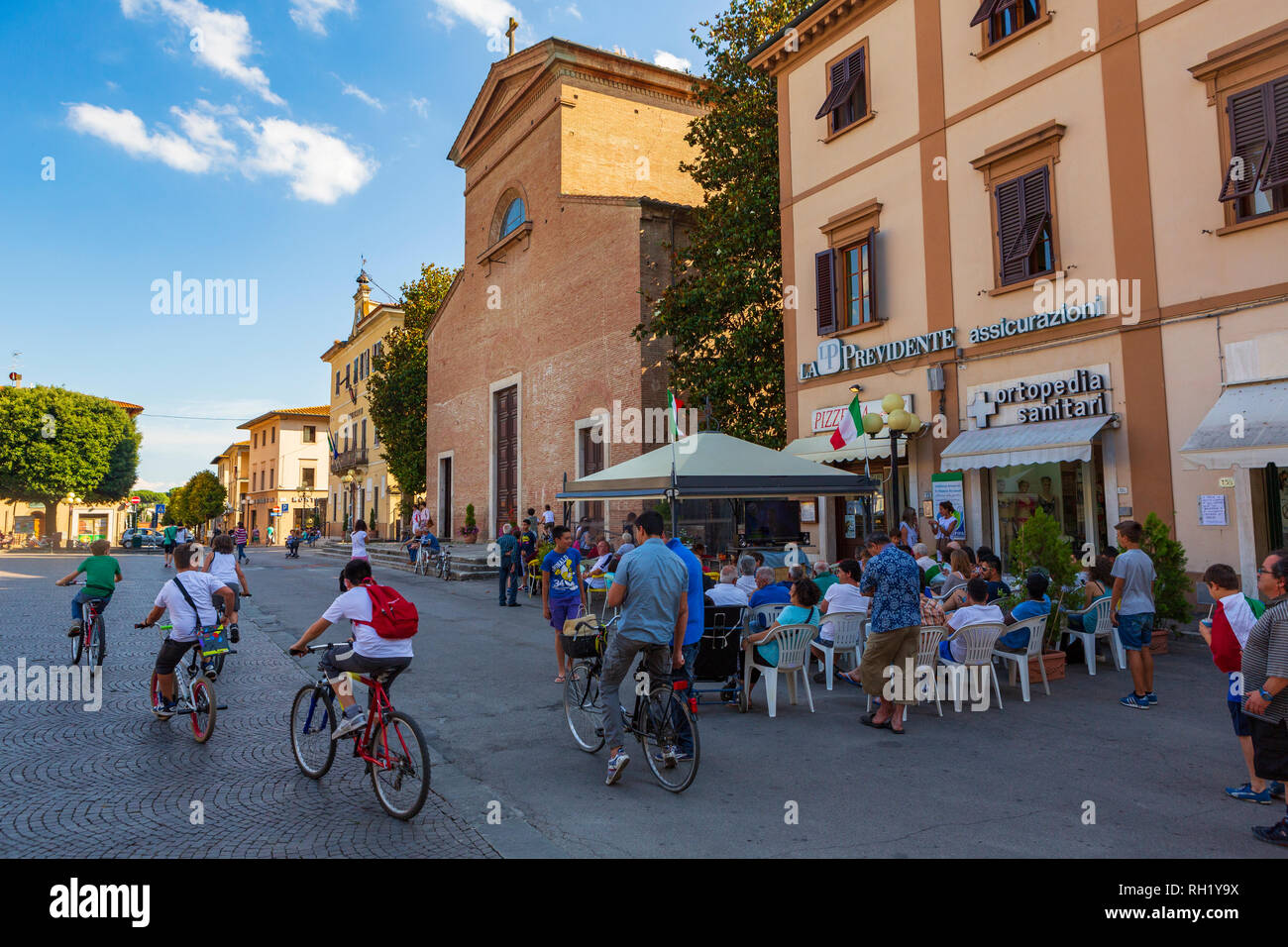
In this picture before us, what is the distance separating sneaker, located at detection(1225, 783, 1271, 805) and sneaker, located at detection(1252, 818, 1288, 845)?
607mm

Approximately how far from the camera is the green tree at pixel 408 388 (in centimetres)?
3731

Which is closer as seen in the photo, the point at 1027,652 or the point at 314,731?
the point at 314,731

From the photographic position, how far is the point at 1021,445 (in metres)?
11.4

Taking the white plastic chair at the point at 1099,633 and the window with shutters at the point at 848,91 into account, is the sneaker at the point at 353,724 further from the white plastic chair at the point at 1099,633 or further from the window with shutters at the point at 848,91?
the window with shutters at the point at 848,91

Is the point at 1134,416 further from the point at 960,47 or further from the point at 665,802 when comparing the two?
the point at 665,802

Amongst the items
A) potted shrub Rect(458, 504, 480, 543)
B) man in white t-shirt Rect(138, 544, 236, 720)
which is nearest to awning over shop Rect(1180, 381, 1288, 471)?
man in white t-shirt Rect(138, 544, 236, 720)

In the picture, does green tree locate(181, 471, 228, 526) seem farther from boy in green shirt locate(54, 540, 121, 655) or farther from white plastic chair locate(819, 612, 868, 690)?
white plastic chair locate(819, 612, 868, 690)

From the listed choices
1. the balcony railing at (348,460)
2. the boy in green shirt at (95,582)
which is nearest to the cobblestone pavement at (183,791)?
the boy in green shirt at (95,582)

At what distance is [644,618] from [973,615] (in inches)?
143

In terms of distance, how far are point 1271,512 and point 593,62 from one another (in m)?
22.4

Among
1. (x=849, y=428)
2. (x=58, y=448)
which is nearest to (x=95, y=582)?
(x=849, y=428)

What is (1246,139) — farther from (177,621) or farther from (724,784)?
(177,621)

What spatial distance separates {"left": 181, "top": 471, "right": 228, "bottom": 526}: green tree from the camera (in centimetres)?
7656
